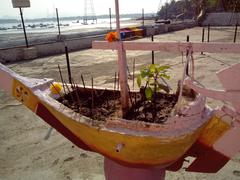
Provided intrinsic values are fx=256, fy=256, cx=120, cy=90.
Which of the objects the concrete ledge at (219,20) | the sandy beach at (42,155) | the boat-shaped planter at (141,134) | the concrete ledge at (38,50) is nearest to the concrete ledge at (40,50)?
the concrete ledge at (38,50)

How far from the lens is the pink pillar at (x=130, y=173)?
192 cm

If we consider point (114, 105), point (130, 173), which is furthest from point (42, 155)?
point (130, 173)

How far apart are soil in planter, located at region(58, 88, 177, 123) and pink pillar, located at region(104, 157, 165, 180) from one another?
380 millimetres

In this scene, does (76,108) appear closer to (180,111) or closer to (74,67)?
(180,111)

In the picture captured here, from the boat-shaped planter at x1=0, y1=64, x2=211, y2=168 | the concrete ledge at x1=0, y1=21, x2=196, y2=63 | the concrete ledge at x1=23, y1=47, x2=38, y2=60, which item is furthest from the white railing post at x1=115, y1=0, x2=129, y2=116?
the concrete ledge at x1=23, y1=47, x2=38, y2=60

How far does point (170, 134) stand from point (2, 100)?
5.85 m

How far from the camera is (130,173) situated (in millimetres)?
1946

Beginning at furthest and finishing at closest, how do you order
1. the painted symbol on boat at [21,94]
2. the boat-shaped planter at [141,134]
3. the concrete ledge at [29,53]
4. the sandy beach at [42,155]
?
the concrete ledge at [29,53] → the sandy beach at [42,155] → the painted symbol on boat at [21,94] → the boat-shaped planter at [141,134]

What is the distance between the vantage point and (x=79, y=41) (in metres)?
14.5

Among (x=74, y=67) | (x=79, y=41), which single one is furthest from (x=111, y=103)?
(x=79, y=41)

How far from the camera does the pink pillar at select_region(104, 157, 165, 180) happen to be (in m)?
1.92

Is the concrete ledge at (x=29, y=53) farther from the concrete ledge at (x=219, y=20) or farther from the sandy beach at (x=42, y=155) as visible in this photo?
the concrete ledge at (x=219, y=20)

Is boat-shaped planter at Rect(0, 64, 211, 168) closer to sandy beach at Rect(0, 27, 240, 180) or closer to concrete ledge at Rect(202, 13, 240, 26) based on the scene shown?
sandy beach at Rect(0, 27, 240, 180)

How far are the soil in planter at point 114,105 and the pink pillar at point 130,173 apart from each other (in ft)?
1.25
